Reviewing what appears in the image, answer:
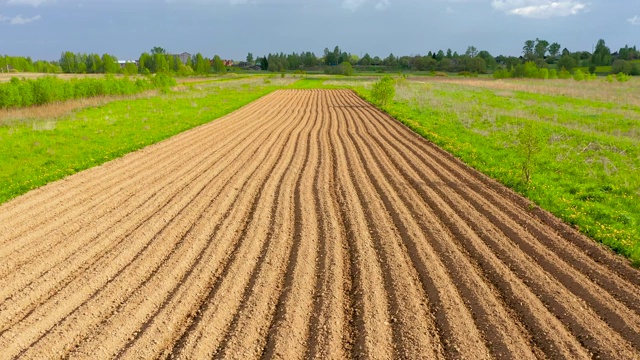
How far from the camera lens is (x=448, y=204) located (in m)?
10.8

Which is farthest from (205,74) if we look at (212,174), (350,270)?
(350,270)

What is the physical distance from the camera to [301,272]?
7281mm

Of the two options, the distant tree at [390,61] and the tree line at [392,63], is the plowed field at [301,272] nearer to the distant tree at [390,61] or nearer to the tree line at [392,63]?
the tree line at [392,63]

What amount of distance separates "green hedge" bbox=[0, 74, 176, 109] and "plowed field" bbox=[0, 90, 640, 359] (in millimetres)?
23858

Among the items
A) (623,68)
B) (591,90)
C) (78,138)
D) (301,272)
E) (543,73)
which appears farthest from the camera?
(623,68)

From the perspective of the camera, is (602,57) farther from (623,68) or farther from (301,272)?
(301,272)

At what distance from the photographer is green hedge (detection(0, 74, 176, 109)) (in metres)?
30.7

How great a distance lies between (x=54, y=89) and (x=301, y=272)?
34660mm

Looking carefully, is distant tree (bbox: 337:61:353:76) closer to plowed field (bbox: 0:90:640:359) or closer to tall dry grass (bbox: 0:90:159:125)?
tall dry grass (bbox: 0:90:159:125)

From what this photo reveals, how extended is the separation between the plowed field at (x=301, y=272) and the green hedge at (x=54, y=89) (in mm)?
23858

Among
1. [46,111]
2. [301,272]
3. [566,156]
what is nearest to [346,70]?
[46,111]

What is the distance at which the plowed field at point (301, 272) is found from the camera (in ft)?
18.1

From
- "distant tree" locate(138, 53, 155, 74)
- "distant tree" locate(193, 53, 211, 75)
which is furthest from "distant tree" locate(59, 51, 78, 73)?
"distant tree" locate(193, 53, 211, 75)

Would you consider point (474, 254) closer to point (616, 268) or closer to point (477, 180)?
point (616, 268)
